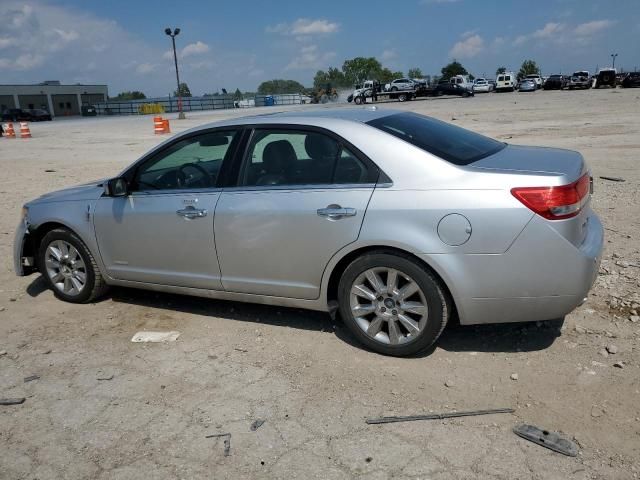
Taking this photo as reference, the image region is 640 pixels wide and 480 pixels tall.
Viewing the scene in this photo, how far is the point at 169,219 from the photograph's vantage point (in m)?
4.36

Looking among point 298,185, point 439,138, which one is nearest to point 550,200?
point 439,138

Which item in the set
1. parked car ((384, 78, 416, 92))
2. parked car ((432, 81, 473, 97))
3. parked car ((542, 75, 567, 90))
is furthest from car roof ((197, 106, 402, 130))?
parked car ((542, 75, 567, 90))

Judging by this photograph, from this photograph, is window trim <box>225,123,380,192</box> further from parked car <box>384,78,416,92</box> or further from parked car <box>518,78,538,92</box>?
parked car <box>518,78,538,92</box>

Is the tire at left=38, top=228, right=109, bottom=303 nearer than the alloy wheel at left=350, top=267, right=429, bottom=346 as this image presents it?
No

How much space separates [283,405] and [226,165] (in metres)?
1.86

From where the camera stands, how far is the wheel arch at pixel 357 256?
353 centimetres

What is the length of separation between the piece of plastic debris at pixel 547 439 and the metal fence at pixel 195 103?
69.0m

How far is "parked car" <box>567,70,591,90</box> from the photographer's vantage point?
188ft

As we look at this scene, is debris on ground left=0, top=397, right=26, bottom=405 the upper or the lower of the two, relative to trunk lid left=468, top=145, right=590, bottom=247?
lower

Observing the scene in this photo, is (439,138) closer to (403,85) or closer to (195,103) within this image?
(403,85)

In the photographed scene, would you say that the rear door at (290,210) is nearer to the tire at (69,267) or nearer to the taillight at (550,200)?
the taillight at (550,200)

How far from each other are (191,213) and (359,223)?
1378 mm

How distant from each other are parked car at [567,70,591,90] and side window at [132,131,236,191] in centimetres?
6157

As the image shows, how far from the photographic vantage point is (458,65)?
110 meters
